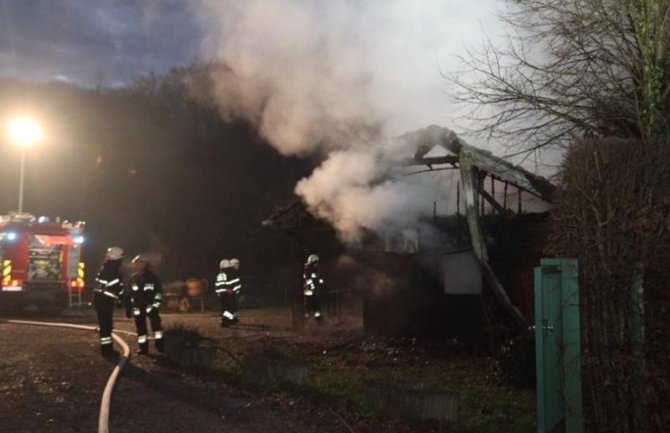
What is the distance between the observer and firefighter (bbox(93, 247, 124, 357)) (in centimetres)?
1047

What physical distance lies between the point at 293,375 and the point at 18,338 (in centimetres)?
742

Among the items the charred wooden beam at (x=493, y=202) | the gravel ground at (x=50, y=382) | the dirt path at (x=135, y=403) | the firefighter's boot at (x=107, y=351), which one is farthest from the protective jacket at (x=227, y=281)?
the charred wooden beam at (x=493, y=202)

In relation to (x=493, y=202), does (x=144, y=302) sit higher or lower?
lower

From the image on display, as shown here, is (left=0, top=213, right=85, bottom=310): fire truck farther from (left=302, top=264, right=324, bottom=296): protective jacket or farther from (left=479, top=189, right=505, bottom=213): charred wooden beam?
(left=479, top=189, right=505, bottom=213): charred wooden beam

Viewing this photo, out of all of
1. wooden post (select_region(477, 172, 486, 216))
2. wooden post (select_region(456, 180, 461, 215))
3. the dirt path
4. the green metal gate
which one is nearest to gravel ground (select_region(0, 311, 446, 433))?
the dirt path

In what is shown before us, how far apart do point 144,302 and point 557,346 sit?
7647 mm

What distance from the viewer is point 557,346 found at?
5.23 meters

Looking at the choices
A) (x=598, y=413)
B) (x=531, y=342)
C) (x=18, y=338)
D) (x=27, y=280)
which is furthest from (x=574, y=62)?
(x=27, y=280)

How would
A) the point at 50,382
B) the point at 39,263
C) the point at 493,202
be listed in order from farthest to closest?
the point at 39,263 < the point at 493,202 < the point at 50,382

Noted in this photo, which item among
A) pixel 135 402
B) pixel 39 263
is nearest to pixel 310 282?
pixel 135 402

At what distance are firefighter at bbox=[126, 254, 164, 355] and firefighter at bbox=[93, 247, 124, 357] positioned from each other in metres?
0.31

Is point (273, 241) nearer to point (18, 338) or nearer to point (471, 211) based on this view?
point (18, 338)

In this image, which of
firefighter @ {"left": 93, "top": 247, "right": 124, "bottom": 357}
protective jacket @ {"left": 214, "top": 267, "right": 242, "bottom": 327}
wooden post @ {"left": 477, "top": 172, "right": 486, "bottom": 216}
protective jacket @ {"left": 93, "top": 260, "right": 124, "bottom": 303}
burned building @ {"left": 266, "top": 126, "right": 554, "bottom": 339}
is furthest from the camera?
protective jacket @ {"left": 214, "top": 267, "right": 242, "bottom": 327}

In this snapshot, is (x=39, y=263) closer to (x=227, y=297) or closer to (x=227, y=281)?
(x=227, y=281)
